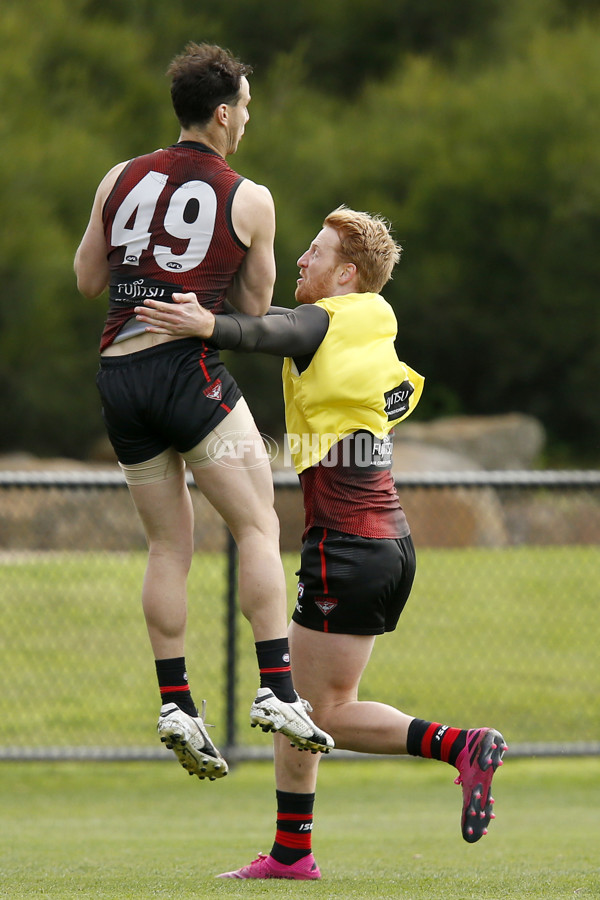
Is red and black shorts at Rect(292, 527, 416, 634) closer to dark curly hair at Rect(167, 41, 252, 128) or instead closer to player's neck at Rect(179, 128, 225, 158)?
player's neck at Rect(179, 128, 225, 158)

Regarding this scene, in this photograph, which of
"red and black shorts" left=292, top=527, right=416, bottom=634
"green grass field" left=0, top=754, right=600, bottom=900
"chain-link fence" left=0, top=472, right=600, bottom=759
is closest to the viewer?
"green grass field" left=0, top=754, right=600, bottom=900

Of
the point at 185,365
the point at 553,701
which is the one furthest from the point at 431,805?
the point at 185,365

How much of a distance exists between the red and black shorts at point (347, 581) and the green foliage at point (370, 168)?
1647cm

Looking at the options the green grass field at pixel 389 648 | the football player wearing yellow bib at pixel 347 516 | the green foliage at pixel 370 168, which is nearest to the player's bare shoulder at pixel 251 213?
the football player wearing yellow bib at pixel 347 516

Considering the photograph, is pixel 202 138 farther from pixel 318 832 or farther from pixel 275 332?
pixel 318 832

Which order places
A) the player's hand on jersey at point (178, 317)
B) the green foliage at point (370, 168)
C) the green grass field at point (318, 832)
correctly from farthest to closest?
1. the green foliage at point (370, 168)
2. the green grass field at point (318, 832)
3. the player's hand on jersey at point (178, 317)

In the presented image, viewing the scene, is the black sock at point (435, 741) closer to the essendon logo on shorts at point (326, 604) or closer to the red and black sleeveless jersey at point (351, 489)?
the essendon logo on shorts at point (326, 604)

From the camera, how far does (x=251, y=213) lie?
3691 millimetres

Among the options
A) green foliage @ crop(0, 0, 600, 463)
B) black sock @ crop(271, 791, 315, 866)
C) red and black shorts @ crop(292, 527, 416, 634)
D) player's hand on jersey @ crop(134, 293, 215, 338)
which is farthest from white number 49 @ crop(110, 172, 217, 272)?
green foliage @ crop(0, 0, 600, 463)

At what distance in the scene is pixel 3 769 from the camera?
7613 millimetres

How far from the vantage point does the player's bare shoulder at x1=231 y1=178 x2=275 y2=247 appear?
12.1 feet

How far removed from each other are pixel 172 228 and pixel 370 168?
67.5ft

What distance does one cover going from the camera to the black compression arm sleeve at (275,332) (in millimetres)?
3678

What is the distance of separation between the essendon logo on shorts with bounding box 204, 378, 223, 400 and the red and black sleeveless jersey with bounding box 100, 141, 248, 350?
0.24 m
